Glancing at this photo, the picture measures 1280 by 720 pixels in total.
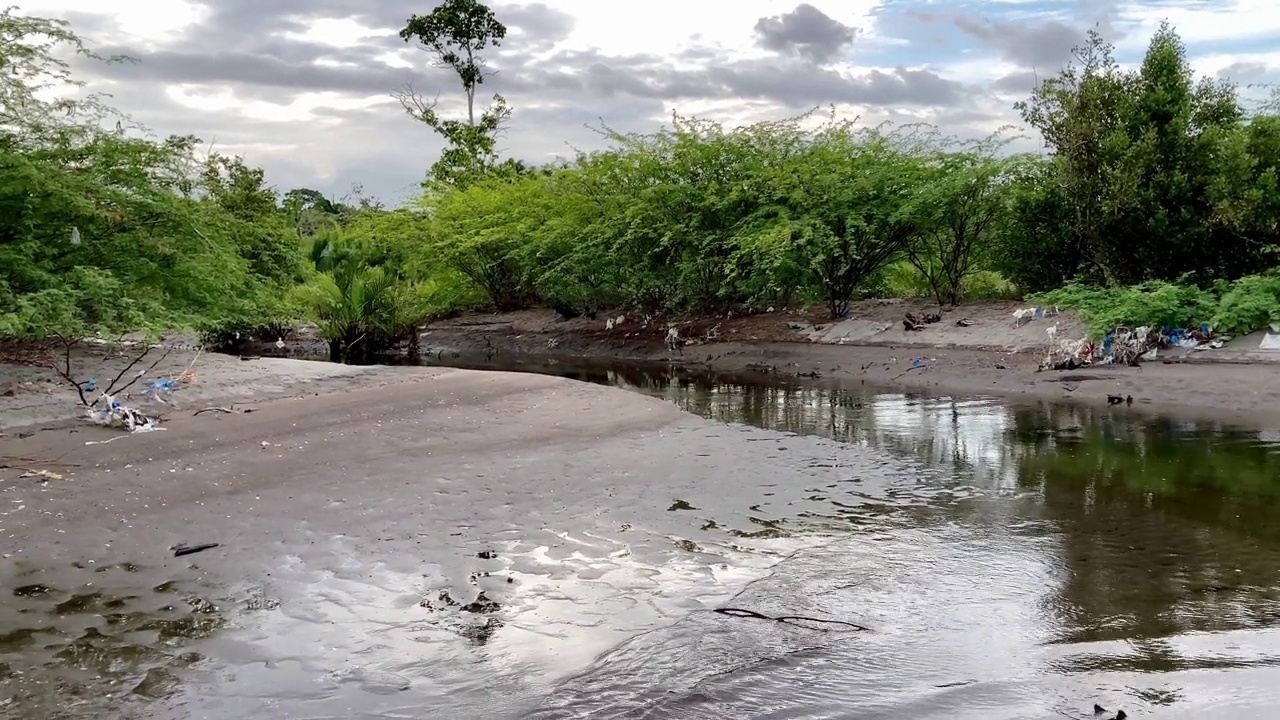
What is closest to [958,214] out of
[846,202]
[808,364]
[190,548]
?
[846,202]

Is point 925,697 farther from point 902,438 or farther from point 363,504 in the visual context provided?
point 902,438

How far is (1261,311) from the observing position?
552 inches

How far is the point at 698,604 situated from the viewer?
5266mm

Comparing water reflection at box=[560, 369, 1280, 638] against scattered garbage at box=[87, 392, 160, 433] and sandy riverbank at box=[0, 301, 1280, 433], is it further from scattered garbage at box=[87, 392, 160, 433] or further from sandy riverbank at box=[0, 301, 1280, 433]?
scattered garbage at box=[87, 392, 160, 433]

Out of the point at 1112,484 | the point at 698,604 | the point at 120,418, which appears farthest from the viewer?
the point at 120,418

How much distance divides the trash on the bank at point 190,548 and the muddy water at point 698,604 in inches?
8.1

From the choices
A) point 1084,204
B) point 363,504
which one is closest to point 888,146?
point 1084,204

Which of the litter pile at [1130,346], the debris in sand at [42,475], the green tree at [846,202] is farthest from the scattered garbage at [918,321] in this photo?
the debris in sand at [42,475]

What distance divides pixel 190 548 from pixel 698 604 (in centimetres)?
349

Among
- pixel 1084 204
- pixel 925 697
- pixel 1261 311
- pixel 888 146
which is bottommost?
pixel 925 697

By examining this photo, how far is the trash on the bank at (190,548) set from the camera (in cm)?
596

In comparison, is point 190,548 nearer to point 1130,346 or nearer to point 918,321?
point 1130,346

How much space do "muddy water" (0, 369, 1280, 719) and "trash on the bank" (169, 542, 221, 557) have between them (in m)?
0.21

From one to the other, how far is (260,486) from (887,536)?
16.9 feet
